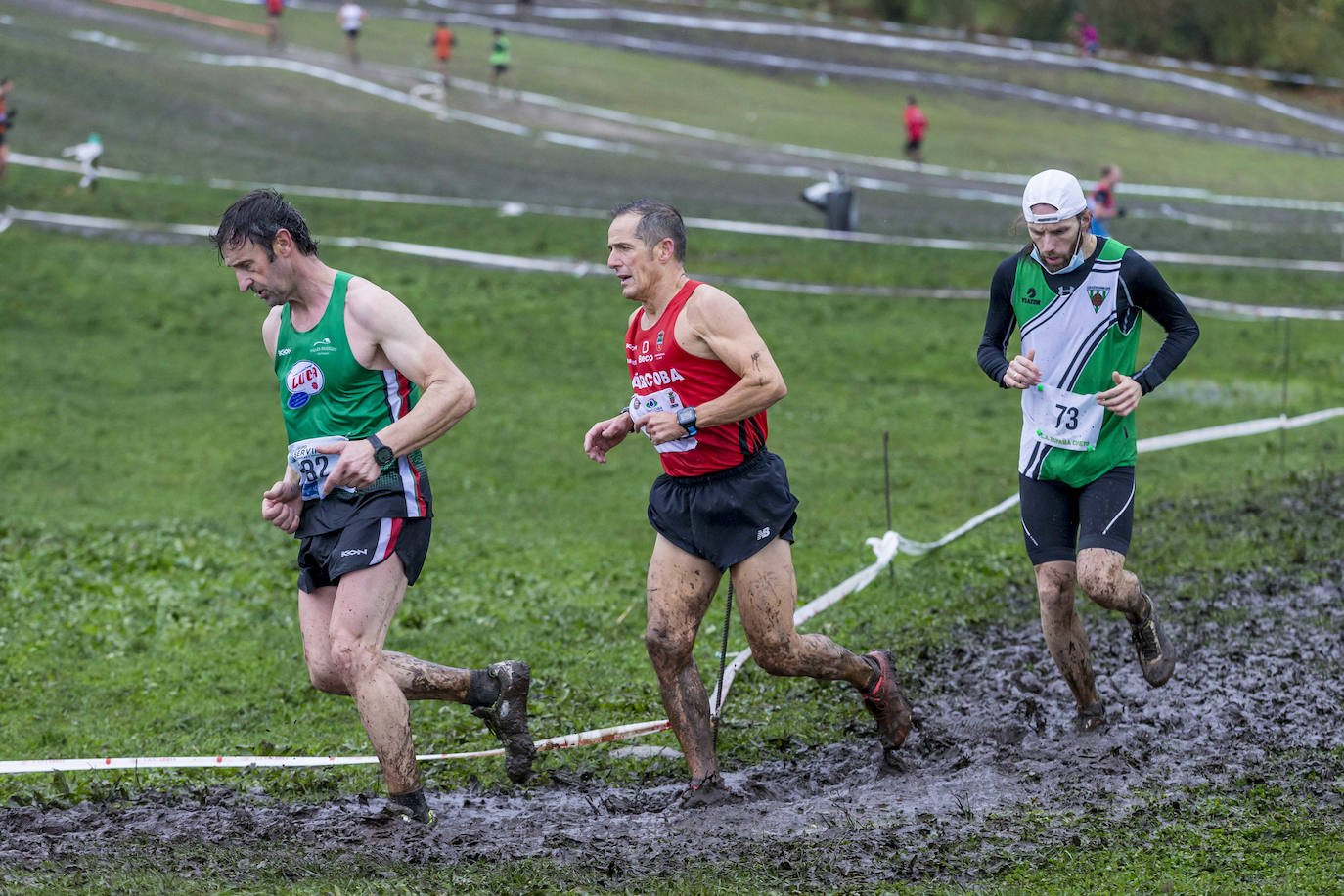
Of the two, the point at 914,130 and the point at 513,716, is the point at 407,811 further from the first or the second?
the point at 914,130

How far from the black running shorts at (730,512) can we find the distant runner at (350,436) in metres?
1.06

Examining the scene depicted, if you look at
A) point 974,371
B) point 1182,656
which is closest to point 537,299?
point 974,371

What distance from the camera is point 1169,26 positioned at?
4838cm

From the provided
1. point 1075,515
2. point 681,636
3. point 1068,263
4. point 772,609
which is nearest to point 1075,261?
point 1068,263

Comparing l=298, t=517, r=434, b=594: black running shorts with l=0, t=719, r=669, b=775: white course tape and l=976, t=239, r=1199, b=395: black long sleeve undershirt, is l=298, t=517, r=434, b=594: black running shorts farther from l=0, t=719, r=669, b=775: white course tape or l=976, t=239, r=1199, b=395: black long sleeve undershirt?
l=976, t=239, r=1199, b=395: black long sleeve undershirt

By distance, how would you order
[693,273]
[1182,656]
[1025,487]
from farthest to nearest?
[693,273], [1182,656], [1025,487]

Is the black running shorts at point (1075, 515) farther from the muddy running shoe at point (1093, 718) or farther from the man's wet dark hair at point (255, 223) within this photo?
the man's wet dark hair at point (255, 223)

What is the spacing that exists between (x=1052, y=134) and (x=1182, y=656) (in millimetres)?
33217

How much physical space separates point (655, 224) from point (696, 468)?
3.44ft

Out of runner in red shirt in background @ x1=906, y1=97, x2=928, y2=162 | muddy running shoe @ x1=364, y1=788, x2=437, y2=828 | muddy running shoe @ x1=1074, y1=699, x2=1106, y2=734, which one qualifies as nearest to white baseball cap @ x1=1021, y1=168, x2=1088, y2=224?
muddy running shoe @ x1=1074, y1=699, x2=1106, y2=734

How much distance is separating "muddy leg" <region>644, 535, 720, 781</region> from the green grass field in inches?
20.0

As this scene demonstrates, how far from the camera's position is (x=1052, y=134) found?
127 feet

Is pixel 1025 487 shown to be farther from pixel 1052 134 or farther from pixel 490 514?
pixel 1052 134

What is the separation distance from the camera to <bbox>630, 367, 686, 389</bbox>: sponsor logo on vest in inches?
239
